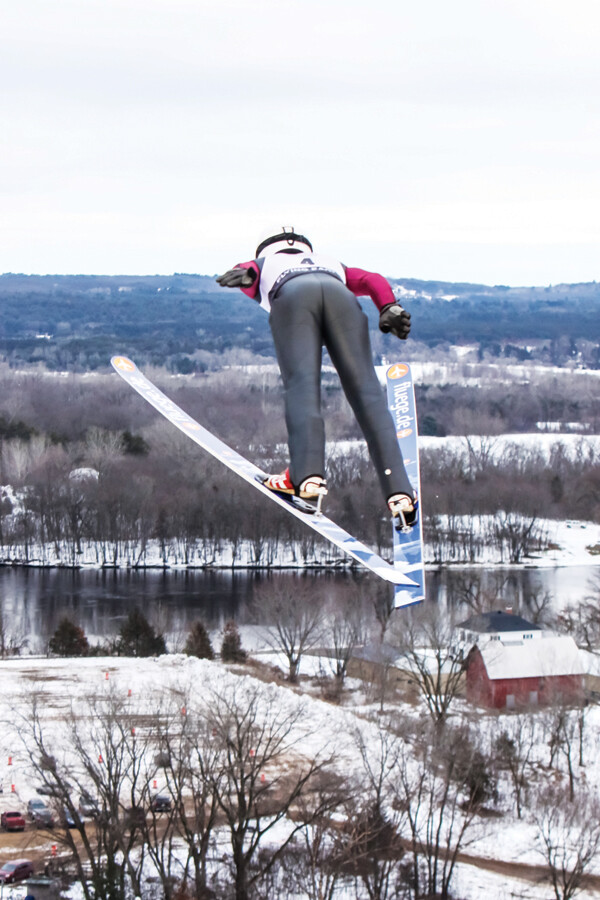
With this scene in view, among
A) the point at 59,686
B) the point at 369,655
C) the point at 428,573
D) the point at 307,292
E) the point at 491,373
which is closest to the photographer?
the point at 307,292

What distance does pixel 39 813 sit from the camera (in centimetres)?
1970

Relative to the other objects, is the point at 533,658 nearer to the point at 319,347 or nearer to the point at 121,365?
the point at 121,365

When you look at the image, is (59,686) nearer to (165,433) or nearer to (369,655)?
(369,655)

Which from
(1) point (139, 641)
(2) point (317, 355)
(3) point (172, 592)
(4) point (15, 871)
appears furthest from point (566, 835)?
(3) point (172, 592)

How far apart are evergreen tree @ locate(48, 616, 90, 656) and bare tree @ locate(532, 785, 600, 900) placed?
499 inches

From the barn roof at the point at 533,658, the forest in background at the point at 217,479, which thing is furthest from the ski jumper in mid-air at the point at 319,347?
the forest in background at the point at 217,479

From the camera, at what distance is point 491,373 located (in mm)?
99062

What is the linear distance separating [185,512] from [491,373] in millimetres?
51491

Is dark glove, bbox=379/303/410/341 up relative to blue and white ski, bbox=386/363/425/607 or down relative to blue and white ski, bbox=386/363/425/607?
up

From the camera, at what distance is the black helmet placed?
17.7 ft

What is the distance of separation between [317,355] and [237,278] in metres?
0.46

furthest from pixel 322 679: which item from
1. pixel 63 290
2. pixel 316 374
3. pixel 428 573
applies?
pixel 63 290

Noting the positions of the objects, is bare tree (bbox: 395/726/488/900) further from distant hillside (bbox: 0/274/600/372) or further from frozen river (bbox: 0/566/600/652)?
distant hillside (bbox: 0/274/600/372)

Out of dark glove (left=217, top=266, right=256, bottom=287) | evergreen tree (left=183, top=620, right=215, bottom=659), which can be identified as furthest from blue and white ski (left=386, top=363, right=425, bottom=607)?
evergreen tree (left=183, top=620, right=215, bottom=659)
